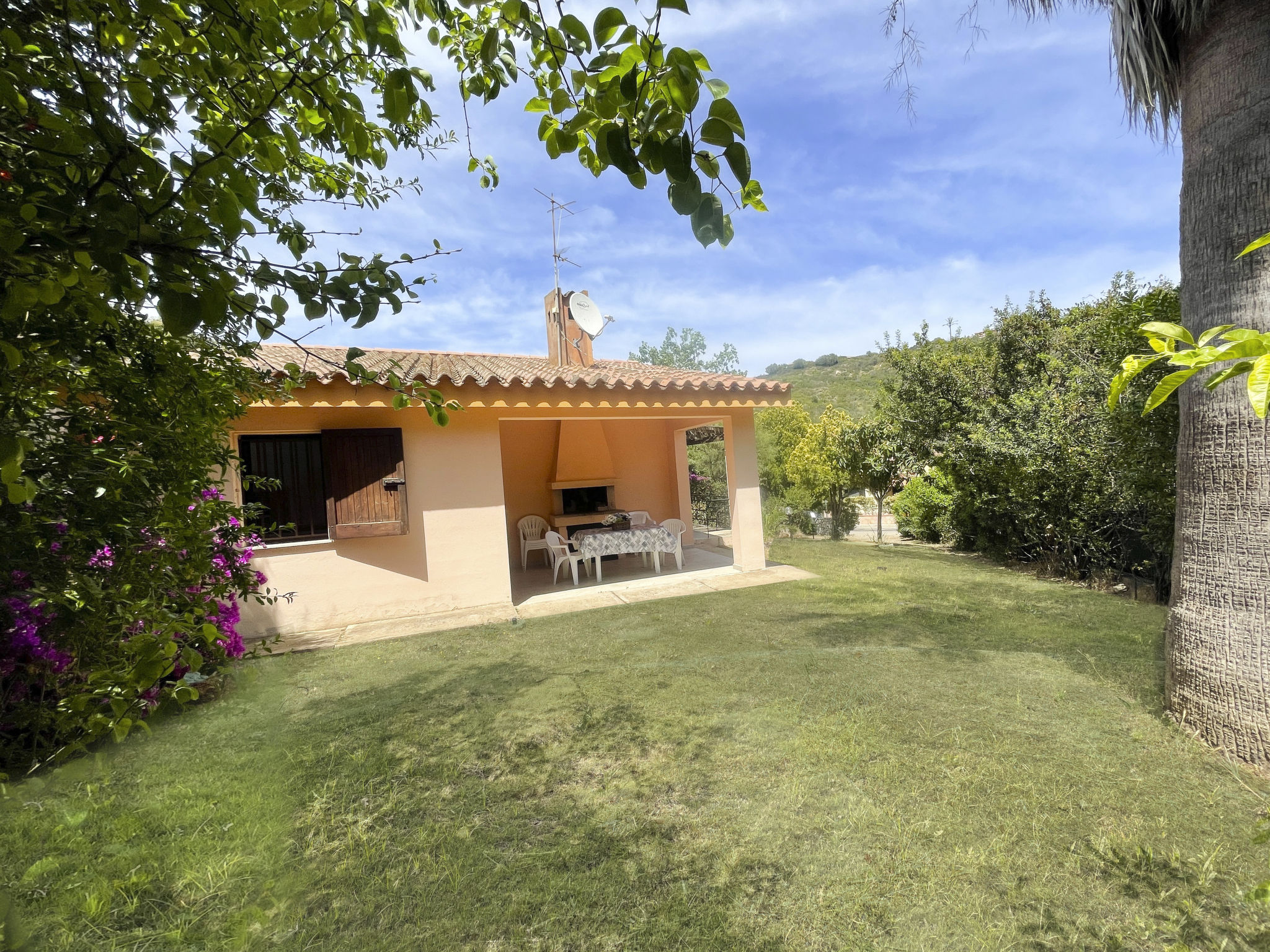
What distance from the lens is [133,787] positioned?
136 inches

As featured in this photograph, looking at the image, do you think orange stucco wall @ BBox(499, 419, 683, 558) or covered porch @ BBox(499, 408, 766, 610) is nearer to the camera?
covered porch @ BBox(499, 408, 766, 610)

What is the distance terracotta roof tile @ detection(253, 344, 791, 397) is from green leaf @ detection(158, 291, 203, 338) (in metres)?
5.25

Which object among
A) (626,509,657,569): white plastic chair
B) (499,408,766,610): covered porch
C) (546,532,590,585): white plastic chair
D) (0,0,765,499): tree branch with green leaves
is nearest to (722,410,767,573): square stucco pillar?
(499,408,766,610): covered porch

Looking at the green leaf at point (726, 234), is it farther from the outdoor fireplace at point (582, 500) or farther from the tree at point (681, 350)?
the tree at point (681, 350)

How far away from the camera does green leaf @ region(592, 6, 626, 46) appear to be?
0.97 m

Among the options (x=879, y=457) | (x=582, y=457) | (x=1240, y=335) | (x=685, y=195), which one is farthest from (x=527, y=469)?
(x=1240, y=335)

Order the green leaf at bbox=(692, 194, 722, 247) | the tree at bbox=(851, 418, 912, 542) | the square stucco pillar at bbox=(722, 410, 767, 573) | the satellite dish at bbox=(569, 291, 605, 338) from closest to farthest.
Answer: the green leaf at bbox=(692, 194, 722, 247) < the square stucco pillar at bbox=(722, 410, 767, 573) < the tree at bbox=(851, 418, 912, 542) < the satellite dish at bbox=(569, 291, 605, 338)

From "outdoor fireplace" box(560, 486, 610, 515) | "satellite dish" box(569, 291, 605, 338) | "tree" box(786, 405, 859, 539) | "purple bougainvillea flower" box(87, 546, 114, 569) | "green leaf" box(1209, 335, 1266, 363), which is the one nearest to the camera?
"green leaf" box(1209, 335, 1266, 363)

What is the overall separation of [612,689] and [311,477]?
212 inches

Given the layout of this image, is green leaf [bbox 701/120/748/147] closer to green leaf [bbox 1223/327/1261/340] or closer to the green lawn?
green leaf [bbox 1223/327/1261/340]

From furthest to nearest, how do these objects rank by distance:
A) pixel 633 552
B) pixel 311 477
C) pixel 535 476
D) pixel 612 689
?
1. pixel 535 476
2. pixel 633 552
3. pixel 311 477
4. pixel 612 689

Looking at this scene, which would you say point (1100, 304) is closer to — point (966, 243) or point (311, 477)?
point (966, 243)

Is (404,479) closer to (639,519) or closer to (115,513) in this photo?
(115,513)

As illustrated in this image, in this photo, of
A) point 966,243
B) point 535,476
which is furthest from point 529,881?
point 966,243
